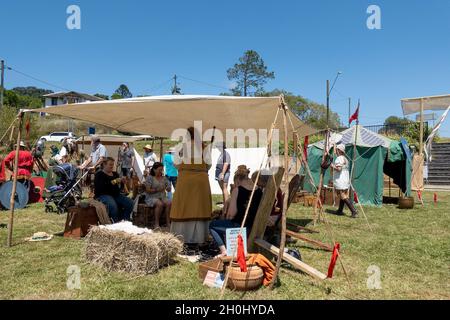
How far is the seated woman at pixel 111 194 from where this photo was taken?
605cm

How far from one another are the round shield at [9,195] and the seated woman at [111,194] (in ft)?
7.55

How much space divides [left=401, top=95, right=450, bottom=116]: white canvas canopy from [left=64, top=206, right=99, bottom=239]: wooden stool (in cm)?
906

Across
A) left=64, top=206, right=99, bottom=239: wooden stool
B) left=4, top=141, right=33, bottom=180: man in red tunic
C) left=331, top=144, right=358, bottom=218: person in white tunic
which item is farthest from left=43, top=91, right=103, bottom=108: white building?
left=64, top=206, right=99, bottom=239: wooden stool

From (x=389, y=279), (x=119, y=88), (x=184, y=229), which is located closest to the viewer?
(x=389, y=279)

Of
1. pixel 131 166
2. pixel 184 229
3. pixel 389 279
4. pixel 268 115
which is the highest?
pixel 268 115

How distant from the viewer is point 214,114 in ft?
18.6

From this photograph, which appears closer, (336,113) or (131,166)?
Result: (131,166)

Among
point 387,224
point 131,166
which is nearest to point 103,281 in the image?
point 387,224

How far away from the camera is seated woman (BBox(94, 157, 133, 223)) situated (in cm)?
605

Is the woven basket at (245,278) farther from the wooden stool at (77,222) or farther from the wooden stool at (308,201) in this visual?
the wooden stool at (308,201)

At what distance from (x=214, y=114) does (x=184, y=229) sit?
1793 mm

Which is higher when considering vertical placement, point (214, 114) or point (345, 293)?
point (214, 114)

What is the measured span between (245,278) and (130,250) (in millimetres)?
1437
